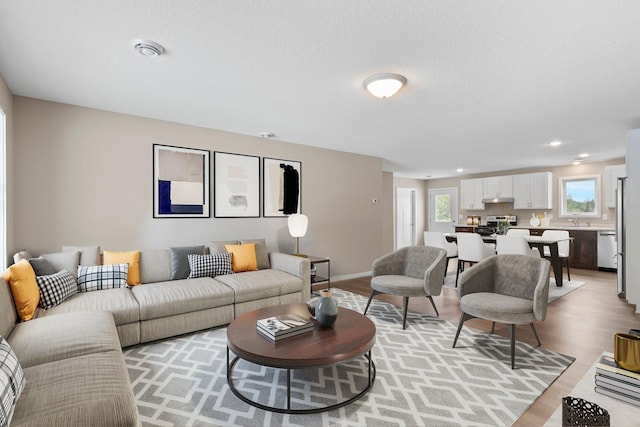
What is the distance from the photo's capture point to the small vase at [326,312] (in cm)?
227

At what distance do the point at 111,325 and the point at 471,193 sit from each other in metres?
8.64

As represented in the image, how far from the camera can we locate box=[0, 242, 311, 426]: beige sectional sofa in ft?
4.24

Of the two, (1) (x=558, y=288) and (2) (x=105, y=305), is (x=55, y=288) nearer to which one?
(2) (x=105, y=305)

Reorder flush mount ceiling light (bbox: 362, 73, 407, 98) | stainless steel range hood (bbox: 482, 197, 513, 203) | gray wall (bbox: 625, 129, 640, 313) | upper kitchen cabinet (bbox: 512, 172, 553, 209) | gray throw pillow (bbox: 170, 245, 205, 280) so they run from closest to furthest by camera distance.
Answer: flush mount ceiling light (bbox: 362, 73, 407, 98), gray throw pillow (bbox: 170, 245, 205, 280), gray wall (bbox: 625, 129, 640, 313), upper kitchen cabinet (bbox: 512, 172, 553, 209), stainless steel range hood (bbox: 482, 197, 513, 203)

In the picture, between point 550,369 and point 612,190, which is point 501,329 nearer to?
point 550,369

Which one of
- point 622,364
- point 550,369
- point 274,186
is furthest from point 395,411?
point 274,186

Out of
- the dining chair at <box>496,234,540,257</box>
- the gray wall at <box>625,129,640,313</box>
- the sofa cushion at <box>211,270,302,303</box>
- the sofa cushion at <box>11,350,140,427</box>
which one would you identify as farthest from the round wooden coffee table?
the gray wall at <box>625,129,640,313</box>

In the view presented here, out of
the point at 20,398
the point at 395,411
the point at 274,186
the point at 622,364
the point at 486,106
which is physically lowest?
the point at 395,411

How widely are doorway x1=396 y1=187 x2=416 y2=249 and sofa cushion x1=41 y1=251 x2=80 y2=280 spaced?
301 inches

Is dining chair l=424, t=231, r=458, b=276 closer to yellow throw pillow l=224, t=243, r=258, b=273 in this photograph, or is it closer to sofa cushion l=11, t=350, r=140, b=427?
yellow throw pillow l=224, t=243, r=258, b=273

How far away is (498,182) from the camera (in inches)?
319

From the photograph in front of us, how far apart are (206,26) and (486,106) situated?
285 cm

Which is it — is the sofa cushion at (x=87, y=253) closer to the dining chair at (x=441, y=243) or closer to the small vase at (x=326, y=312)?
the small vase at (x=326, y=312)

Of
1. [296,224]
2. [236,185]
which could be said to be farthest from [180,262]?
[296,224]
